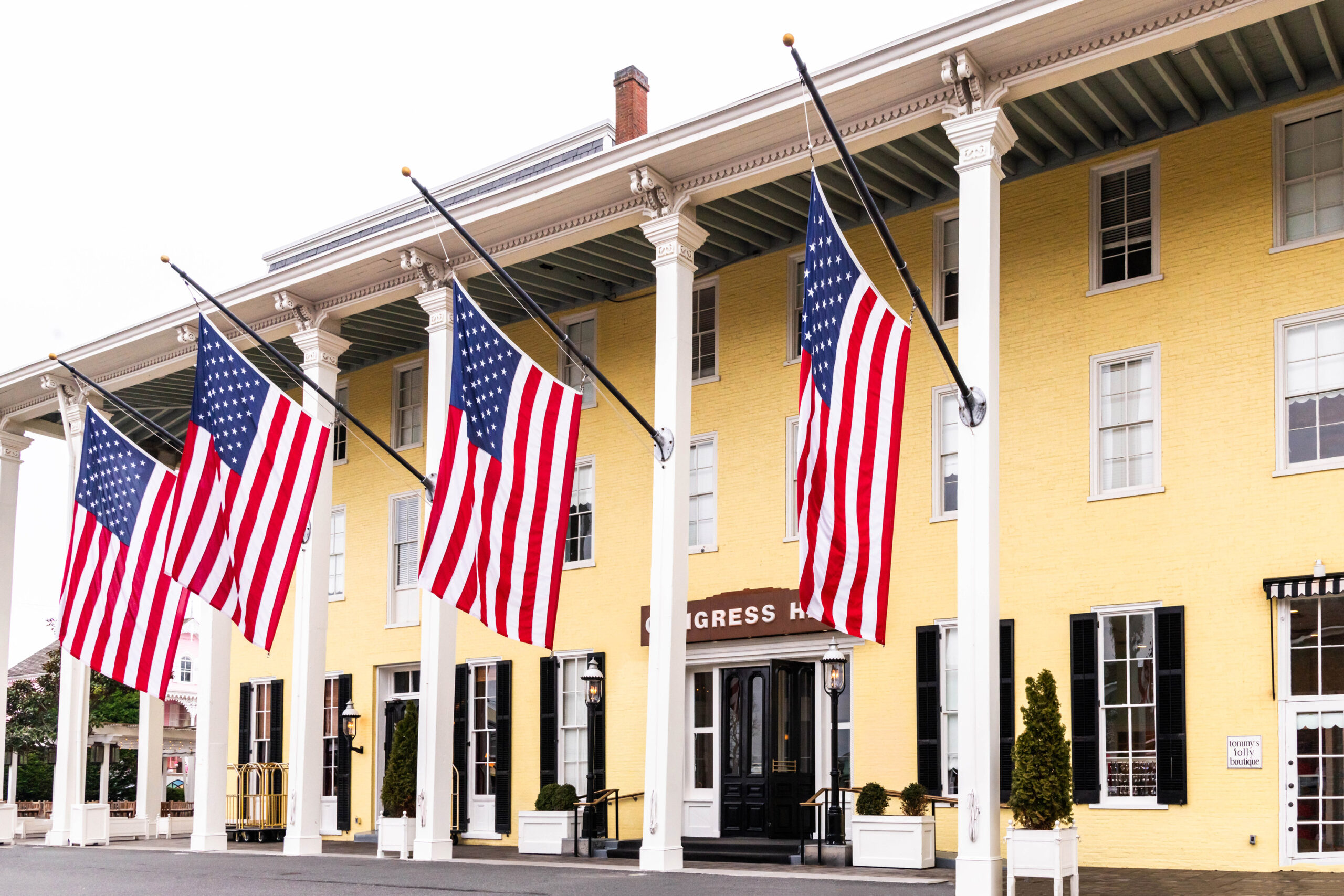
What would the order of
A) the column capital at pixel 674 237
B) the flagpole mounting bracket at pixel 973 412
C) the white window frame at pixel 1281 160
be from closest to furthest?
the flagpole mounting bracket at pixel 973 412
the white window frame at pixel 1281 160
the column capital at pixel 674 237

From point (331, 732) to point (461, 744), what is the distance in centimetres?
346

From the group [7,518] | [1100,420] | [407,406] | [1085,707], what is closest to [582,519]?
[407,406]

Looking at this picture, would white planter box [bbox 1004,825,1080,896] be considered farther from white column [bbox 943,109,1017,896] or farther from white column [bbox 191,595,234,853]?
white column [bbox 191,595,234,853]


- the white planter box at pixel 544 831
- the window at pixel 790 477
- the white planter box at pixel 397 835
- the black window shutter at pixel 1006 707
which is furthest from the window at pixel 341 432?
the black window shutter at pixel 1006 707

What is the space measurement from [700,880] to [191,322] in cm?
1360

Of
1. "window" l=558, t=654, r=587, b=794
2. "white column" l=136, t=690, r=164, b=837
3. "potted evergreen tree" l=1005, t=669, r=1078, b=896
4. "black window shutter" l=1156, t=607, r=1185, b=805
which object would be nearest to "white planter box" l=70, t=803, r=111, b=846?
"white column" l=136, t=690, r=164, b=837

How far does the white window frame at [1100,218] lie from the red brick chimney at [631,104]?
861 centimetres

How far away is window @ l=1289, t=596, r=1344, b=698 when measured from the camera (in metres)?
14.9

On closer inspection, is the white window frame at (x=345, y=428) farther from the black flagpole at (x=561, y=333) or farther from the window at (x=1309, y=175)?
the window at (x=1309, y=175)

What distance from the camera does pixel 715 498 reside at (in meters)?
20.8

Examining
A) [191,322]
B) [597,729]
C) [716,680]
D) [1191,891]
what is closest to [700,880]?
[1191,891]

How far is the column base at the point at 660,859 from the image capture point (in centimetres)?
1566

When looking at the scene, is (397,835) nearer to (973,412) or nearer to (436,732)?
(436,732)

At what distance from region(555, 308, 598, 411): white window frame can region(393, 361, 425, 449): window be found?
3450mm
